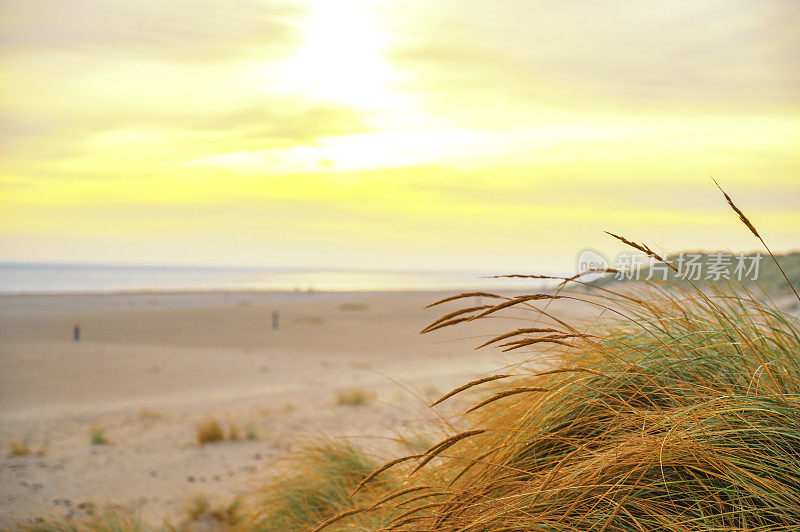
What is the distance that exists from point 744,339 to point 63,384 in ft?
54.3

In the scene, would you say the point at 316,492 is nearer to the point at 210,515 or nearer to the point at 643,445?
the point at 210,515

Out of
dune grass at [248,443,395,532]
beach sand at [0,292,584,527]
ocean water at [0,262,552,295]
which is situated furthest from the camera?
ocean water at [0,262,552,295]

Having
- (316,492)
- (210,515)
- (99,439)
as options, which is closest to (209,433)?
(99,439)

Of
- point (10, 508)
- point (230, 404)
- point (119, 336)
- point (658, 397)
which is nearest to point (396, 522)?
point (658, 397)

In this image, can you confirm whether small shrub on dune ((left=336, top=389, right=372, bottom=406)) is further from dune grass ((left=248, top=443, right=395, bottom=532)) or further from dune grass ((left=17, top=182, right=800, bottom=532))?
dune grass ((left=17, top=182, right=800, bottom=532))

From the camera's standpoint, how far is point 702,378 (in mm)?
2168

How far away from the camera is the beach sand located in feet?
23.8

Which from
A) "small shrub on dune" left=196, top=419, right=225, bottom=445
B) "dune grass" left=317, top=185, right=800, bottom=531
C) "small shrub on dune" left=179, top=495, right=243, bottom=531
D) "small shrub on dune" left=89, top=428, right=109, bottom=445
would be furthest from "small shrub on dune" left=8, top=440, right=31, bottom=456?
"dune grass" left=317, top=185, right=800, bottom=531

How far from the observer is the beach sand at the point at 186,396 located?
726 cm

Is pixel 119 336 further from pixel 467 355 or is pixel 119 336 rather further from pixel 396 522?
pixel 396 522

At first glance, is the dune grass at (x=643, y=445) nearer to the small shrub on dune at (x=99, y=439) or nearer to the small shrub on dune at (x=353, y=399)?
the small shrub on dune at (x=99, y=439)

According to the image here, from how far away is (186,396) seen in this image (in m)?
14.0

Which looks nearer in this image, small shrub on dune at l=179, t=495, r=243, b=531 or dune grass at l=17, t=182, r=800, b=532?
dune grass at l=17, t=182, r=800, b=532

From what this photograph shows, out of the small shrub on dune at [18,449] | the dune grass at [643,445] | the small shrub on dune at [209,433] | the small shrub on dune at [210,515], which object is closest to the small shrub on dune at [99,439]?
the small shrub on dune at [18,449]
